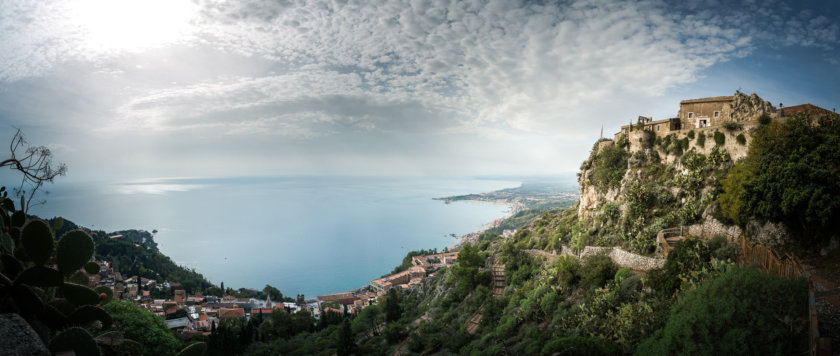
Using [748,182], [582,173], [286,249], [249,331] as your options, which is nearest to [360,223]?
[286,249]

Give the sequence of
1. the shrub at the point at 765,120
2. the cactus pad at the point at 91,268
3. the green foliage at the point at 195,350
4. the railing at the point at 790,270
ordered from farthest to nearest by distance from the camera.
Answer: the shrub at the point at 765,120 → the railing at the point at 790,270 → the cactus pad at the point at 91,268 → the green foliage at the point at 195,350

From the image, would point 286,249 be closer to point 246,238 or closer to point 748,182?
point 246,238

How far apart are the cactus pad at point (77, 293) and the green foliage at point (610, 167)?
1981cm

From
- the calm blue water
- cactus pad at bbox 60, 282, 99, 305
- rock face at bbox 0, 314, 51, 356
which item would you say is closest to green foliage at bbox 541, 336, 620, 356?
cactus pad at bbox 60, 282, 99, 305

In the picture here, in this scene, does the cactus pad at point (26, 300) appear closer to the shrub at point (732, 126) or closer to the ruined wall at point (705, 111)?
the shrub at point (732, 126)

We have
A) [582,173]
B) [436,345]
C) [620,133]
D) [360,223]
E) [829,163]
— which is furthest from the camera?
[360,223]

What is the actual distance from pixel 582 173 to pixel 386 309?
16.8 m

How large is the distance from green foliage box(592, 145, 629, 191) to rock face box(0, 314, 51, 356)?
2019 centimetres

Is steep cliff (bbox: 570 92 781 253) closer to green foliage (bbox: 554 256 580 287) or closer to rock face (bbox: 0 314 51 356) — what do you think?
green foliage (bbox: 554 256 580 287)

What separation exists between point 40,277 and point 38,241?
1.11 feet

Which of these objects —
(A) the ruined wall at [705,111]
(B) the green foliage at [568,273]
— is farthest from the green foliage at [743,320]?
(A) the ruined wall at [705,111]

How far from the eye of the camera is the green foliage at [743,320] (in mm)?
5266

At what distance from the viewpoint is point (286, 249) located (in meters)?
85.8

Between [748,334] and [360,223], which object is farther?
[360,223]
